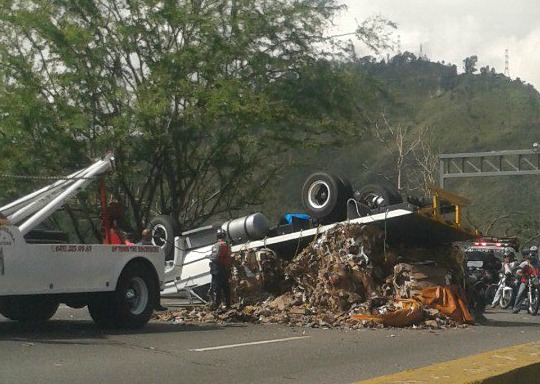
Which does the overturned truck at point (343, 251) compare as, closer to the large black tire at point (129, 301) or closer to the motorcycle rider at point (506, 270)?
the large black tire at point (129, 301)

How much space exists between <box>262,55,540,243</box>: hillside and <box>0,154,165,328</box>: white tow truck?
3226 cm

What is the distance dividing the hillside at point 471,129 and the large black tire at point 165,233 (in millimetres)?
26475

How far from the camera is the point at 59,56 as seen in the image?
29.6 meters

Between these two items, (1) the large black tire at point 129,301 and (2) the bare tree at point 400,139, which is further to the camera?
(2) the bare tree at point 400,139

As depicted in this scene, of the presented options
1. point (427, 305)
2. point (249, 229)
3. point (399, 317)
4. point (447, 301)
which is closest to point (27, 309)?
point (249, 229)

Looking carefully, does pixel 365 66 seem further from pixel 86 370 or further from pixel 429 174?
pixel 86 370

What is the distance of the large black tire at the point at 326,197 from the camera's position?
18359 millimetres

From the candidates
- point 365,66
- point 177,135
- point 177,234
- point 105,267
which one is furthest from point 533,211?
point 105,267

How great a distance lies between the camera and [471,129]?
→ 3472 inches

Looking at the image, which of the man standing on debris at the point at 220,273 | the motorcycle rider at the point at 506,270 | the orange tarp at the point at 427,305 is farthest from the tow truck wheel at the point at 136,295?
the motorcycle rider at the point at 506,270

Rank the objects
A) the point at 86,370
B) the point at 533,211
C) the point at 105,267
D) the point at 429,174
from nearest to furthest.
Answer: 1. the point at 86,370
2. the point at 105,267
3. the point at 429,174
4. the point at 533,211

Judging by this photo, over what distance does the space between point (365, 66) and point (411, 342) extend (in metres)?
20.6

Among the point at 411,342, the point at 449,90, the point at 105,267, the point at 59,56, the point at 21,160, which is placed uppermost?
the point at 449,90

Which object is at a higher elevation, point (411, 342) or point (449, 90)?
point (449, 90)
